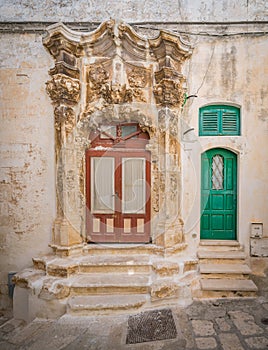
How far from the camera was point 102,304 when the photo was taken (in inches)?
154

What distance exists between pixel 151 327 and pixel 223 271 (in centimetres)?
191

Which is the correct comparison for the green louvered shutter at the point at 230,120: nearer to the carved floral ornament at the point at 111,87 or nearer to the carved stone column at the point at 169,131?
the carved stone column at the point at 169,131

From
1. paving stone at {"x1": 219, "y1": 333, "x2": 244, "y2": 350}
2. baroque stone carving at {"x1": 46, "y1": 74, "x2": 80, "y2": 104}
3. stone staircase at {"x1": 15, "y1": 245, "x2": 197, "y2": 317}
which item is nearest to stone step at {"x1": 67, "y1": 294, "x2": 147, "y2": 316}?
stone staircase at {"x1": 15, "y1": 245, "x2": 197, "y2": 317}

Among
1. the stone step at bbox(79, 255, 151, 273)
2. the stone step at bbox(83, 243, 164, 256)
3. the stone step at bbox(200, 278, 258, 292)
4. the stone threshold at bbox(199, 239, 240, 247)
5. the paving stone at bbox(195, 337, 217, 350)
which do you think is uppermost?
the stone threshold at bbox(199, 239, 240, 247)

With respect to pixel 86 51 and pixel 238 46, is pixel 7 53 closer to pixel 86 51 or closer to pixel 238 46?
pixel 86 51

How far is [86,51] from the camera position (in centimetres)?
499

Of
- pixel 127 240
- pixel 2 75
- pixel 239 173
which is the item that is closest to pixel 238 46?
pixel 239 173

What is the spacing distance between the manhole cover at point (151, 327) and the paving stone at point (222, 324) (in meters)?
0.69

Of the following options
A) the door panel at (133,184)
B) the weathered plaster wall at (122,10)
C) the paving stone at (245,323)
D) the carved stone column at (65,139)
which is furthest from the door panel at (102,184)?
the weathered plaster wall at (122,10)

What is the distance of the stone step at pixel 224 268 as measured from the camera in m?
4.65

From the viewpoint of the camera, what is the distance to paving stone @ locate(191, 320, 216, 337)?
133 inches

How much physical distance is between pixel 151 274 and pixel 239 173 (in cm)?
291

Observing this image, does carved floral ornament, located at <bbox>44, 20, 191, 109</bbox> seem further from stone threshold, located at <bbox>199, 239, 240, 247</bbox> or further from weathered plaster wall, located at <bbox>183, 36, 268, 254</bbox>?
stone threshold, located at <bbox>199, 239, 240, 247</bbox>

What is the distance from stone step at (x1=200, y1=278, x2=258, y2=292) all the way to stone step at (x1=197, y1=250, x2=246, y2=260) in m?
0.47
